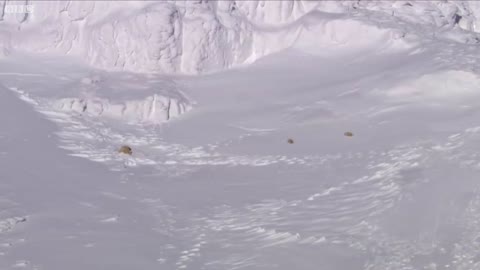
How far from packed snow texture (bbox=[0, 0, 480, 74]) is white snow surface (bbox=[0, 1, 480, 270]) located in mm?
24

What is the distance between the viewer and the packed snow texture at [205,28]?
33.6 ft

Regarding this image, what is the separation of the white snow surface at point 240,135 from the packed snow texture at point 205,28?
0.02 meters

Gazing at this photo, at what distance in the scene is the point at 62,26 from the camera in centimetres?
1095

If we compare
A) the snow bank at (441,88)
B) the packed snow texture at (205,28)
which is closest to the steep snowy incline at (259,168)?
the snow bank at (441,88)

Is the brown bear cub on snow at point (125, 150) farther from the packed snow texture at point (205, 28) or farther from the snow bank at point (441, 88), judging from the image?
the snow bank at point (441, 88)

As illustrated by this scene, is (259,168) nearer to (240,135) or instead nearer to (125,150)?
(240,135)

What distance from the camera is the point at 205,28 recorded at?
1038 cm

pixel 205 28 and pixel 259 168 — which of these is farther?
pixel 205 28

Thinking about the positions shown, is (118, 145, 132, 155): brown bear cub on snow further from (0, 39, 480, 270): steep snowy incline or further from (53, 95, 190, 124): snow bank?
(53, 95, 190, 124): snow bank

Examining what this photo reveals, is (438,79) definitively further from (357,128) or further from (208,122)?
(208,122)

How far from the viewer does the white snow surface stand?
17.0ft

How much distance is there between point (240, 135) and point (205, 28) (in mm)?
2726

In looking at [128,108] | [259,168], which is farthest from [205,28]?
[259,168]

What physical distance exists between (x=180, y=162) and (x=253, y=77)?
9.35ft
